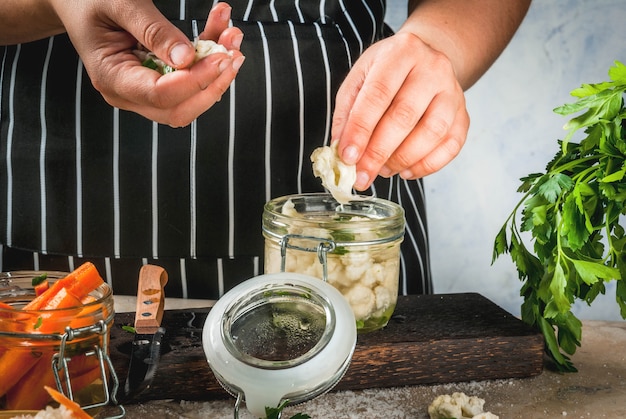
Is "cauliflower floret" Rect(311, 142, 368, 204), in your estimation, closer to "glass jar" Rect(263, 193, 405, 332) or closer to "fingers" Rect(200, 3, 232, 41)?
"glass jar" Rect(263, 193, 405, 332)

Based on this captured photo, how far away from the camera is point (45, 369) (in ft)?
2.94

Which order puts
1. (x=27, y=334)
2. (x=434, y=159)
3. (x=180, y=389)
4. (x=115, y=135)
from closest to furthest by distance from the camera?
(x=27, y=334)
(x=180, y=389)
(x=434, y=159)
(x=115, y=135)

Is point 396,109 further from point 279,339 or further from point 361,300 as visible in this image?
point 279,339

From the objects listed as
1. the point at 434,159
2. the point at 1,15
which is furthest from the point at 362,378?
the point at 1,15

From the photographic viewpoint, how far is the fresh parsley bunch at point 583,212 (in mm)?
1041

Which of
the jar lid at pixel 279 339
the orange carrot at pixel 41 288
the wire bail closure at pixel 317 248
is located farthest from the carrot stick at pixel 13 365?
the wire bail closure at pixel 317 248

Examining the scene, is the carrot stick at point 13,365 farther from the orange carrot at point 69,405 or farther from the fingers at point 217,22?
the fingers at point 217,22

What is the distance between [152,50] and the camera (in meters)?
1.03

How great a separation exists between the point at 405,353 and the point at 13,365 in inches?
20.0

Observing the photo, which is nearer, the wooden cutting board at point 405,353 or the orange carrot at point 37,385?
the orange carrot at point 37,385

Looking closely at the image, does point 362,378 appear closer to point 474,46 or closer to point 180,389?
point 180,389

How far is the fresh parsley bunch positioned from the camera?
104 centimetres

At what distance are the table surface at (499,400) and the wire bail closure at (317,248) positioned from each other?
6.9 inches

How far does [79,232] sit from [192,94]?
1.52 ft
